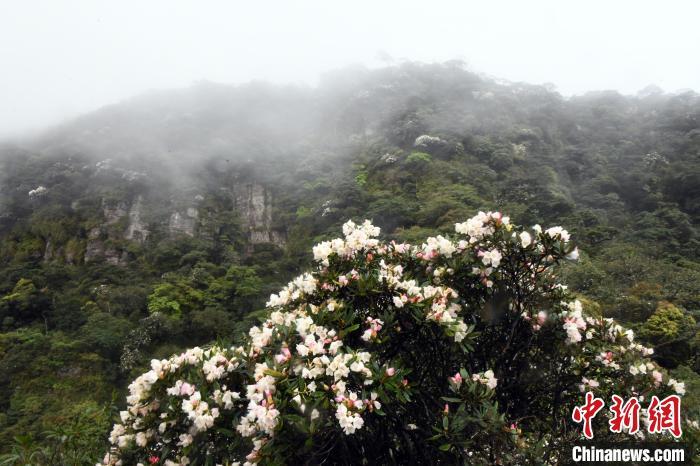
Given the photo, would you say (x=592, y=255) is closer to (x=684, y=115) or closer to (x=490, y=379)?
(x=490, y=379)

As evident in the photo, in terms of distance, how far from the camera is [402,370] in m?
2.41

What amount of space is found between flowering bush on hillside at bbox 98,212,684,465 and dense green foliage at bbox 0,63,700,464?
5.64 feet

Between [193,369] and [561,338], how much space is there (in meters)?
2.86

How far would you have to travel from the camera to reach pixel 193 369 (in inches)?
101

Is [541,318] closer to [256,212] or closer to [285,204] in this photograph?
[285,204]

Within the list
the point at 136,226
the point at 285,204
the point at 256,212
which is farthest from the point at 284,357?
the point at 256,212

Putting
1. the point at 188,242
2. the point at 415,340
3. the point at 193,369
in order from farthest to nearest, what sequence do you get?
1. the point at 188,242
2. the point at 415,340
3. the point at 193,369

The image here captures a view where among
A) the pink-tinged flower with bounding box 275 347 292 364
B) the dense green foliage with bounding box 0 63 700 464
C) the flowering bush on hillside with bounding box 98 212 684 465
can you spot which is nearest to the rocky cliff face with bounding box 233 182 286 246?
the dense green foliage with bounding box 0 63 700 464

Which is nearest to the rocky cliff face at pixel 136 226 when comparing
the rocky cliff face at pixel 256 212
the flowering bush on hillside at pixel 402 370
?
the rocky cliff face at pixel 256 212

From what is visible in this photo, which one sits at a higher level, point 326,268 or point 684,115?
point 326,268

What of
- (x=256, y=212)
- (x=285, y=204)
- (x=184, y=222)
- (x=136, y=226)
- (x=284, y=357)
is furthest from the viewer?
(x=256, y=212)

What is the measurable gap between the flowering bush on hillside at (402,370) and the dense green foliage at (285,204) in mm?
1718

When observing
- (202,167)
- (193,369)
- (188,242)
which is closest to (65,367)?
(188,242)

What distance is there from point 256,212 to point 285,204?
2.48 meters
